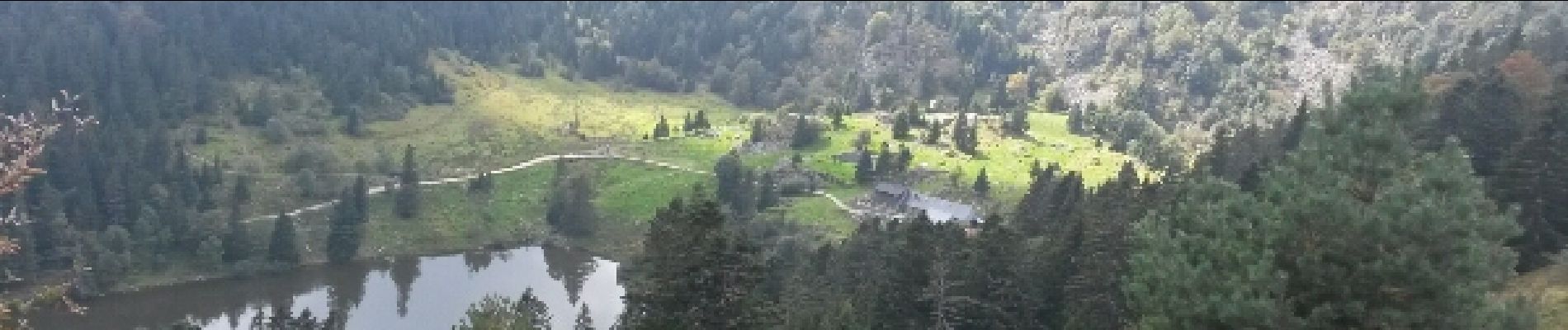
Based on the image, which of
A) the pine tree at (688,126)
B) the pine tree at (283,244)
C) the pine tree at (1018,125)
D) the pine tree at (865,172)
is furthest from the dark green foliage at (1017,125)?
the pine tree at (283,244)

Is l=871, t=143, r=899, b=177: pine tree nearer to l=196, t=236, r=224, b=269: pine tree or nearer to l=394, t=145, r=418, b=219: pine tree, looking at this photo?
l=394, t=145, r=418, b=219: pine tree

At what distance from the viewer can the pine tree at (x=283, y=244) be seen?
128125mm

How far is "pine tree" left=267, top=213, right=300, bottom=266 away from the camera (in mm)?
128125

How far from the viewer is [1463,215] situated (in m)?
25.2

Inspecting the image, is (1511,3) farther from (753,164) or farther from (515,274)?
(515,274)

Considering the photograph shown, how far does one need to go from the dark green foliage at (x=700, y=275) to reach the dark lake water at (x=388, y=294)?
248 ft

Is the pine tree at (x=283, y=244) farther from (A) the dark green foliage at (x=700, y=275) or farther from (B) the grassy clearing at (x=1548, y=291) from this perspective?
(B) the grassy clearing at (x=1548, y=291)

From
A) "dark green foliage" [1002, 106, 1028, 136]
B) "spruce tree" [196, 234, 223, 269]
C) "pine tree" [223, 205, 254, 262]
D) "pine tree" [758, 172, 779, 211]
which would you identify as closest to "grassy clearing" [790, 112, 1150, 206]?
"dark green foliage" [1002, 106, 1028, 136]

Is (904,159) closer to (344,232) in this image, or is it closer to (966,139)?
(966,139)

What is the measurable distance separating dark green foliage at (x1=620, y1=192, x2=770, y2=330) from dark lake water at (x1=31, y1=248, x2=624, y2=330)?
75714mm

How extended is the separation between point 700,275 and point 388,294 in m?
96.7

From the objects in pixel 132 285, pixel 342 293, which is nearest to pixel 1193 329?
pixel 342 293

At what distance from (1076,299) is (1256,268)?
103ft

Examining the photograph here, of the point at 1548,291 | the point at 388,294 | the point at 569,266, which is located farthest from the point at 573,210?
the point at 1548,291
